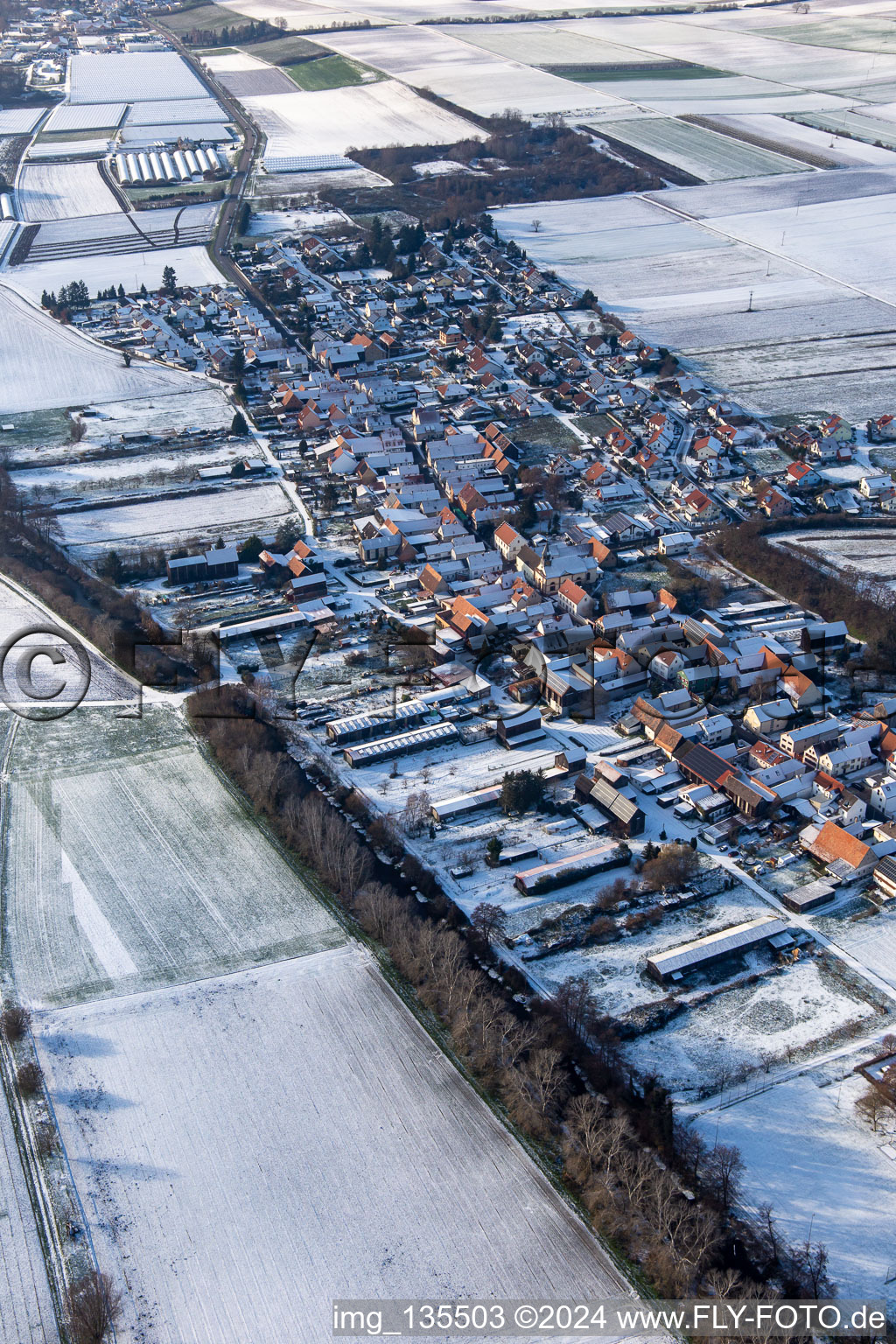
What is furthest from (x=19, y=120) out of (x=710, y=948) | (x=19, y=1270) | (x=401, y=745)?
(x=19, y=1270)

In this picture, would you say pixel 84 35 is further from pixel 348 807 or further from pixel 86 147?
pixel 348 807

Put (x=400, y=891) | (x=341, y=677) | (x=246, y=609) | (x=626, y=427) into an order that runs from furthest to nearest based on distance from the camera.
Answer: (x=626, y=427) → (x=246, y=609) → (x=341, y=677) → (x=400, y=891)

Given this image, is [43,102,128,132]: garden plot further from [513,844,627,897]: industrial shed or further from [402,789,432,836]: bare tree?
[513,844,627,897]: industrial shed

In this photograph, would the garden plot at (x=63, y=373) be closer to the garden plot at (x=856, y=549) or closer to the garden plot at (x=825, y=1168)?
the garden plot at (x=856, y=549)

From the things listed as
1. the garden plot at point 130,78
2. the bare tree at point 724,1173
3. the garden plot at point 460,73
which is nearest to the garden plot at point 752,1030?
the bare tree at point 724,1173

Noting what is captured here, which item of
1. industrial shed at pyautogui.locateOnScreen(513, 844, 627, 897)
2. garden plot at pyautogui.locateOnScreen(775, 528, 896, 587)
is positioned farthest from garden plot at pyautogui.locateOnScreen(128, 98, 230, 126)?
industrial shed at pyautogui.locateOnScreen(513, 844, 627, 897)

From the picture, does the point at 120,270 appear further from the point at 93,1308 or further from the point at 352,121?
the point at 93,1308

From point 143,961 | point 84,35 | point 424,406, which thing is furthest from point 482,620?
point 84,35
